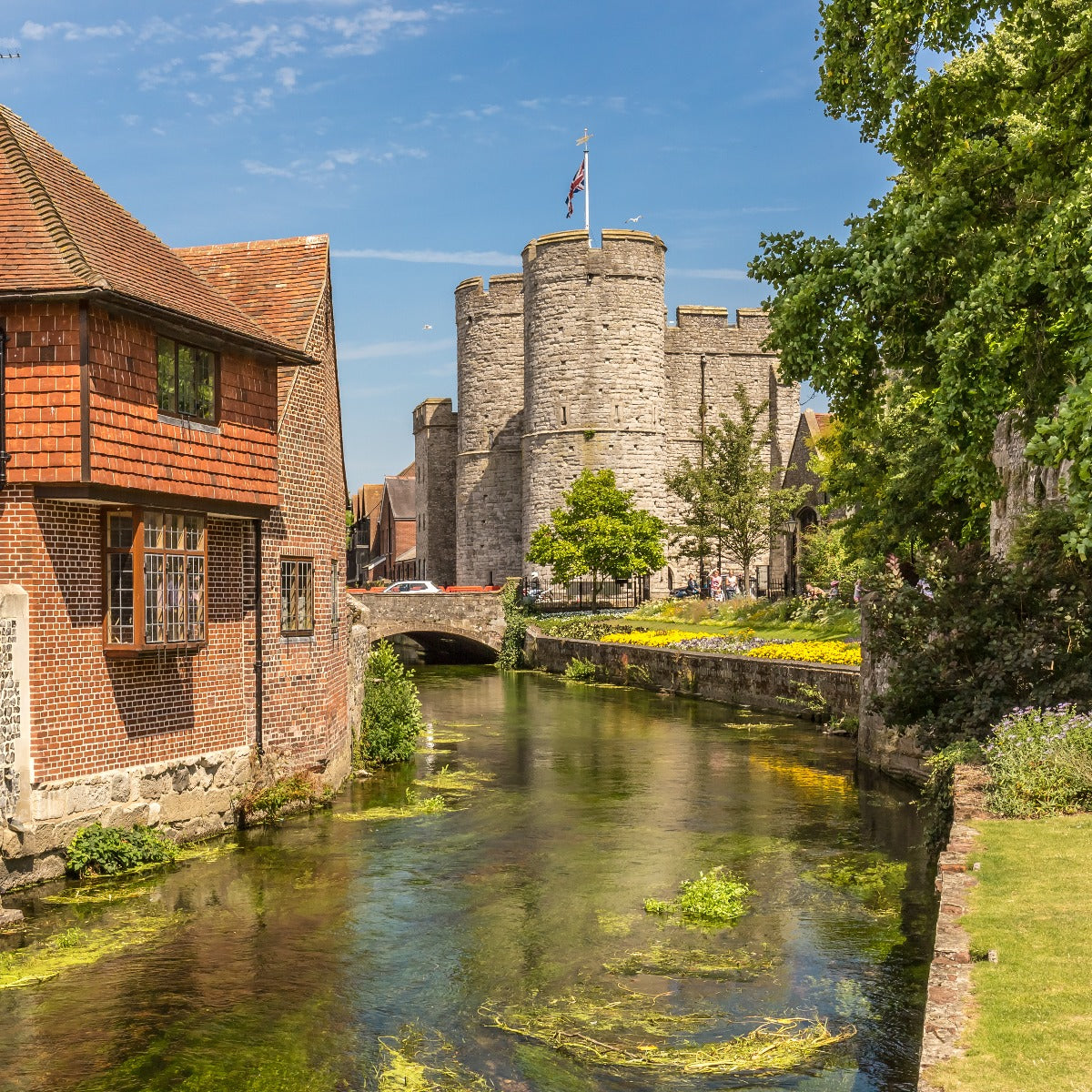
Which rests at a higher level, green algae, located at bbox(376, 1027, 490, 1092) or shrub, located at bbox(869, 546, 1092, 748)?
shrub, located at bbox(869, 546, 1092, 748)

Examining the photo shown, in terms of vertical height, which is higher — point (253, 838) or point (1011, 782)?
point (1011, 782)

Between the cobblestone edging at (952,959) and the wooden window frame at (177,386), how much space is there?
9.70 meters

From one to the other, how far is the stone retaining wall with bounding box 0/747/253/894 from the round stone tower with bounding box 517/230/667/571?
131ft

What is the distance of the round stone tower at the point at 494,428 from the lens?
61.6 metres

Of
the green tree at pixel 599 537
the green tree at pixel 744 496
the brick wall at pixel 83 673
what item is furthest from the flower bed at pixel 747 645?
the brick wall at pixel 83 673

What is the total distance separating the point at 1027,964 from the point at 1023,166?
882cm

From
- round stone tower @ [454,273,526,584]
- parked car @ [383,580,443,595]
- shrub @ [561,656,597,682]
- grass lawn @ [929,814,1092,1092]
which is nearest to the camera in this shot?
grass lawn @ [929,814,1092,1092]

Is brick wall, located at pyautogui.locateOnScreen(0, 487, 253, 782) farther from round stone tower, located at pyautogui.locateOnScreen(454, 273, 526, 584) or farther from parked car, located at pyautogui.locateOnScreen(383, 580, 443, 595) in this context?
round stone tower, located at pyautogui.locateOnScreen(454, 273, 526, 584)

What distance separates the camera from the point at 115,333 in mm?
13547

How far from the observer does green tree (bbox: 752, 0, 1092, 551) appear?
38.1 feet

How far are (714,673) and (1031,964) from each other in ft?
87.1

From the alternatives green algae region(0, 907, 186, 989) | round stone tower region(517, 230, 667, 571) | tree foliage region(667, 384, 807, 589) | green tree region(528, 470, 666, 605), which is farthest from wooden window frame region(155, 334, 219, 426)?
round stone tower region(517, 230, 667, 571)

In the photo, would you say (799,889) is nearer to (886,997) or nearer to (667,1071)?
(886,997)

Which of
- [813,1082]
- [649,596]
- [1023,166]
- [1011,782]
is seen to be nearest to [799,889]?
[1011,782]
